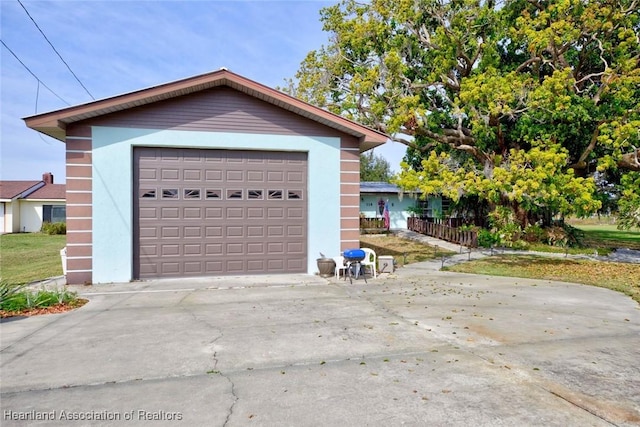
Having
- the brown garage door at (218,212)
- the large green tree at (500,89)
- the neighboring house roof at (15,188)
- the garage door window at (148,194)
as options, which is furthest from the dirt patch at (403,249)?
the neighboring house roof at (15,188)

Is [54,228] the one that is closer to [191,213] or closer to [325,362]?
[191,213]

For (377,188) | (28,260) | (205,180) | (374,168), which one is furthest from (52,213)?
(374,168)

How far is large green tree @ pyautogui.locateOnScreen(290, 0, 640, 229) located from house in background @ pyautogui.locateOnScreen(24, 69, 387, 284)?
3.07 m

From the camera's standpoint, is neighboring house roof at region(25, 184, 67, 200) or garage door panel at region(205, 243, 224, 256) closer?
garage door panel at region(205, 243, 224, 256)

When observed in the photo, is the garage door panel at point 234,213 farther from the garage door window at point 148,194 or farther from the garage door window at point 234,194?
the garage door window at point 148,194

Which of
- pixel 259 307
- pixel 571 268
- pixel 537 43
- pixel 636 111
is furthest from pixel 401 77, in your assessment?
pixel 259 307

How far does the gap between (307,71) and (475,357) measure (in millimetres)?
20355

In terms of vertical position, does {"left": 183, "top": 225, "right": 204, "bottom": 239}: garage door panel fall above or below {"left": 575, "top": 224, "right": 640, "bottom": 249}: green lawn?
above

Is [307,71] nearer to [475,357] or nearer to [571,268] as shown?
[571,268]

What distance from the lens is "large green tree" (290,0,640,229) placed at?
12898 mm

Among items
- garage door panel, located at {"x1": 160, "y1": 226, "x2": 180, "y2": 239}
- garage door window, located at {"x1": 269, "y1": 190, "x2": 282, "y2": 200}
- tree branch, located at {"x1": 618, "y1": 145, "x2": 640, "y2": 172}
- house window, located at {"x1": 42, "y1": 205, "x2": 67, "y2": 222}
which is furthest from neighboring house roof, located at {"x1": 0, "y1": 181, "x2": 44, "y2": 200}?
tree branch, located at {"x1": 618, "y1": 145, "x2": 640, "y2": 172}

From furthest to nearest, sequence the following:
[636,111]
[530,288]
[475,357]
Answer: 1. [636,111]
2. [530,288]
3. [475,357]

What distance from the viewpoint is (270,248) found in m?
11.3

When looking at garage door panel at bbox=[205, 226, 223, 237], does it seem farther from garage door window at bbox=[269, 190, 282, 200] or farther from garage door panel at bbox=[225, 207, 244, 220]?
garage door window at bbox=[269, 190, 282, 200]
